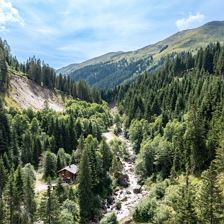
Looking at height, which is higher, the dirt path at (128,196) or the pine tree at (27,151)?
the pine tree at (27,151)

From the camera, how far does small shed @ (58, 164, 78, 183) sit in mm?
114438

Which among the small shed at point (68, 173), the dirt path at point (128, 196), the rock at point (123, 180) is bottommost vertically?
the dirt path at point (128, 196)

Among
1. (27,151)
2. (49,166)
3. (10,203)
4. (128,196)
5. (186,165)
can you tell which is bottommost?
(128,196)

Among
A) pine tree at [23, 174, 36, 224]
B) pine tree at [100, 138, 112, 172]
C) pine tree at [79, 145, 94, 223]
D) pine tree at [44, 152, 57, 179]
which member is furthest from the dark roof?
pine tree at [23, 174, 36, 224]

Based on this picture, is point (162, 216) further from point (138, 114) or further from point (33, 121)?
point (138, 114)

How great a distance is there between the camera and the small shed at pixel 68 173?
114438 millimetres

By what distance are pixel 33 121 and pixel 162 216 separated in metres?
87.4

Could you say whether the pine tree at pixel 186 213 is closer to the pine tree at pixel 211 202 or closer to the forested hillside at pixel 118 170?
the forested hillside at pixel 118 170

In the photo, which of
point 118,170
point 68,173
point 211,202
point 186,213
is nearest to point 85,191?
point 68,173

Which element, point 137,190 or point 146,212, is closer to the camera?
point 146,212

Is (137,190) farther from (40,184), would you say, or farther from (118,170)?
(40,184)

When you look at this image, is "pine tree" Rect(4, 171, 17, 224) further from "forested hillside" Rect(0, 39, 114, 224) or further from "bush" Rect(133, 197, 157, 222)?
"bush" Rect(133, 197, 157, 222)

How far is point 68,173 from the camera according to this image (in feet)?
380

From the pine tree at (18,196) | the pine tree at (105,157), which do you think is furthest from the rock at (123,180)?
the pine tree at (18,196)
